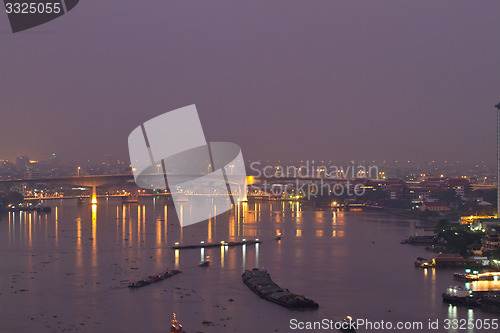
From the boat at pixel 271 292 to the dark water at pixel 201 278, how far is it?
0.26ft

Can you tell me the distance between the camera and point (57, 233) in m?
9.69

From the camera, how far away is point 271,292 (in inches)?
212

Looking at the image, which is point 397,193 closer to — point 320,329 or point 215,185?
point 215,185

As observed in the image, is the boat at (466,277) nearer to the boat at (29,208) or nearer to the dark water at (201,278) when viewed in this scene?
the dark water at (201,278)

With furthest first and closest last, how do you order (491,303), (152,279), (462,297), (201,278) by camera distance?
1. (201,278)
2. (152,279)
3. (462,297)
4. (491,303)

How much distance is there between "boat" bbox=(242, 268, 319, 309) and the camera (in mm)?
5058

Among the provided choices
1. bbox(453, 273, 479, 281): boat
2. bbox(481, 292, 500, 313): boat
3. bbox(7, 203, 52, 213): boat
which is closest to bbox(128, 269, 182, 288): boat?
bbox(453, 273, 479, 281): boat

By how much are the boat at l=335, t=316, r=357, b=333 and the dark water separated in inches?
6.6

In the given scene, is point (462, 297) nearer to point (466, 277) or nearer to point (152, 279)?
point (466, 277)

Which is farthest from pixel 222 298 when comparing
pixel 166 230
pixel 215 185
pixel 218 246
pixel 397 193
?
pixel 215 185

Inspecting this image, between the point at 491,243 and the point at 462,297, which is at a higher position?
the point at 491,243

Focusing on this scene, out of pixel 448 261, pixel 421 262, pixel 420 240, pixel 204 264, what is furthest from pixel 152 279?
pixel 420 240

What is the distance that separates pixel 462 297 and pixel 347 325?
1126 millimetres

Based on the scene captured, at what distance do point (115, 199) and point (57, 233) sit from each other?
1026 cm
